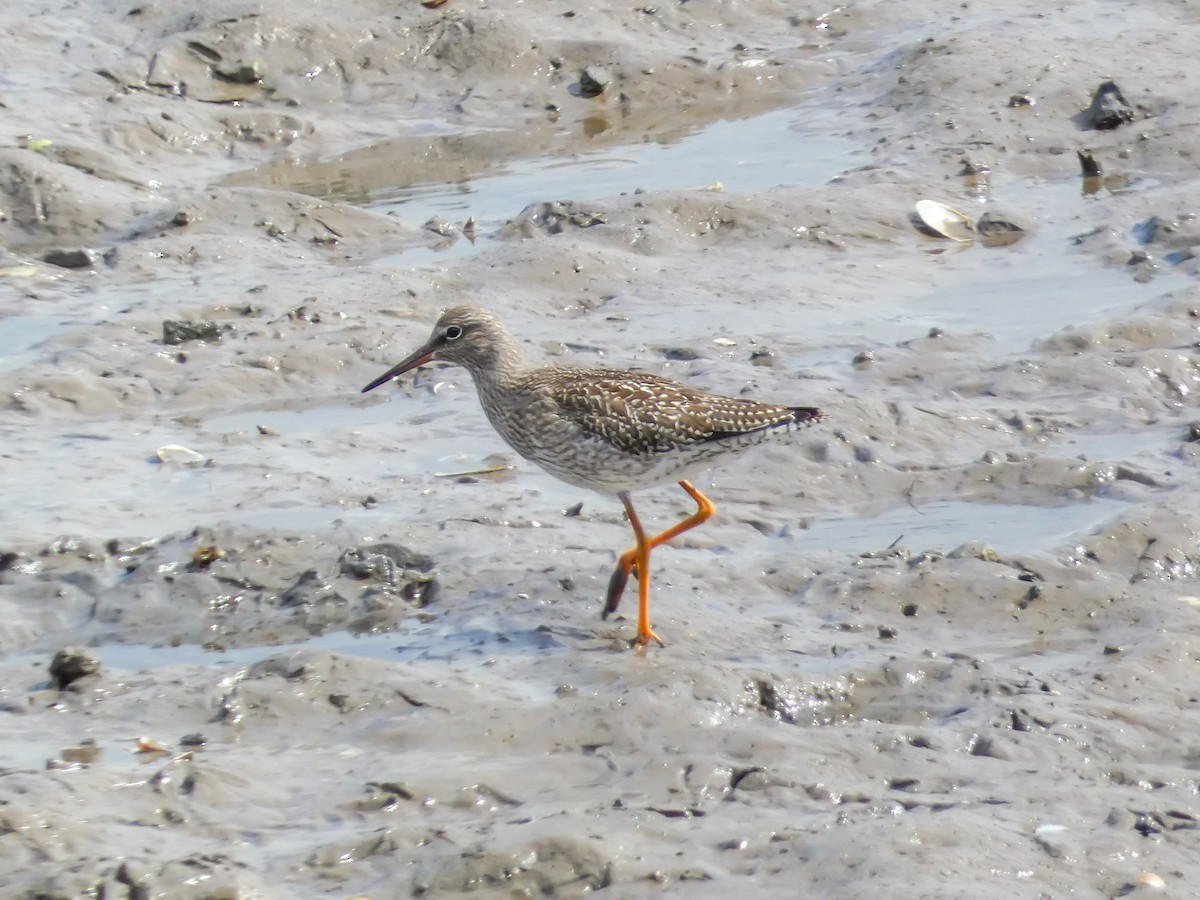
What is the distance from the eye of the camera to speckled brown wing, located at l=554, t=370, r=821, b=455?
730 cm

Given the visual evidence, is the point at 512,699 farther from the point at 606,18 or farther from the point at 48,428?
the point at 606,18

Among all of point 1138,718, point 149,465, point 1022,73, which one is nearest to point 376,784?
point 1138,718

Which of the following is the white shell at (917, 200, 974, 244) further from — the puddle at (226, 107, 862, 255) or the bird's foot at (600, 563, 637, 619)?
the bird's foot at (600, 563, 637, 619)

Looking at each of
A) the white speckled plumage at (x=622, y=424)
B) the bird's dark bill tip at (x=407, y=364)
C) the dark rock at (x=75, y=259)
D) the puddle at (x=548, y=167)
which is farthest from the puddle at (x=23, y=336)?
the white speckled plumage at (x=622, y=424)

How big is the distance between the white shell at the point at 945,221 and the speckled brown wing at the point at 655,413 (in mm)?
4430

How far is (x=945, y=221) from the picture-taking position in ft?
38.1

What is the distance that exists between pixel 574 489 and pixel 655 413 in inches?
57.4

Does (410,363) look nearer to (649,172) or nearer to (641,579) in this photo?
(641,579)

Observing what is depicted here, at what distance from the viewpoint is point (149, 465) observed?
8.67 m

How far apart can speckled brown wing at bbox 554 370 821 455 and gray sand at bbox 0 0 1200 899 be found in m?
0.68

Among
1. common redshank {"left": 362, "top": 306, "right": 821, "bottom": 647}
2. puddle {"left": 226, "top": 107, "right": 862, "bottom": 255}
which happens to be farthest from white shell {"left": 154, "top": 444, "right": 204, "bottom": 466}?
puddle {"left": 226, "top": 107, "right": 862, "bottom": 255}

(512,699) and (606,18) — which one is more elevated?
(606,18)

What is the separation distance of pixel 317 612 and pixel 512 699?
119cm

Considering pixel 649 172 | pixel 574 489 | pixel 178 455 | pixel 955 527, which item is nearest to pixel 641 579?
pixel 574 489
